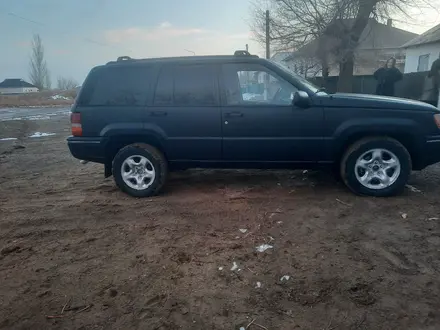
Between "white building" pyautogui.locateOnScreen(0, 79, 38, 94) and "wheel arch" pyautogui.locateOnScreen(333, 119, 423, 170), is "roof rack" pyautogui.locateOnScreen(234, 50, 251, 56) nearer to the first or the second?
"wheel arch" pyautogui.locateOnScreen(333, 119, 423, 170)

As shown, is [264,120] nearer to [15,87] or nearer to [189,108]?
[189,108]

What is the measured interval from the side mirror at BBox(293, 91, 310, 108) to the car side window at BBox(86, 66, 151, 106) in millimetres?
2074

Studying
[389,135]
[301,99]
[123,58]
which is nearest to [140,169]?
[123,58]

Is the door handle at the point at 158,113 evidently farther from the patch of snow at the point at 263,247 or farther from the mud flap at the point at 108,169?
the patch of snow at the point at 263,247

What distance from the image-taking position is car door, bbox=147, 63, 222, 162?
5.05m

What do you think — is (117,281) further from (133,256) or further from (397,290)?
(397,290)

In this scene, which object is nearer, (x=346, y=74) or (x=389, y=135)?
(x=389, y=135)

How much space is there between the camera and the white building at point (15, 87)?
76.9 meters

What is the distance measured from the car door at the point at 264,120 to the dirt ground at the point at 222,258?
0.65m

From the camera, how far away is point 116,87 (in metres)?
5.18

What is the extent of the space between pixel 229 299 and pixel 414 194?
11.5ft

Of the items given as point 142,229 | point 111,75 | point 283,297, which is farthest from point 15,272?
point 111,75

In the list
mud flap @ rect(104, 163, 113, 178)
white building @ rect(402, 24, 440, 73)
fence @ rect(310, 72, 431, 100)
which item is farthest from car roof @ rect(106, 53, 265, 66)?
white building @ rect(402, 24, 440, 73)

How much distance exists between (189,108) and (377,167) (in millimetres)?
2683
